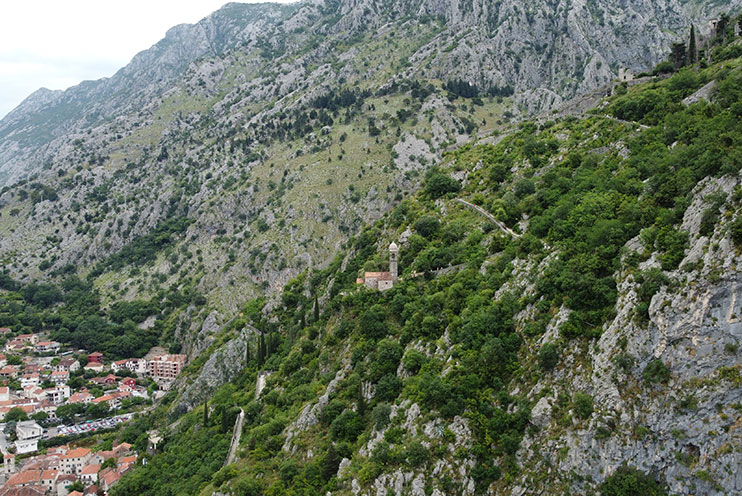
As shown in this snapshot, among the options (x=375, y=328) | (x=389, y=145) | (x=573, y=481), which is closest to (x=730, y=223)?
(x=573, y=481)

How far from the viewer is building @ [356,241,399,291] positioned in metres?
52.9

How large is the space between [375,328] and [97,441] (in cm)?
6059

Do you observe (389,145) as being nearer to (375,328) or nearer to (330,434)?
(375,328)

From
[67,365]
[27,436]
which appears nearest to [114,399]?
[27,436]

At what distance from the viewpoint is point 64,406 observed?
89.4 m

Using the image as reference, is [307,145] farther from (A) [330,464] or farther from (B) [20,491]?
(A) [330,464]

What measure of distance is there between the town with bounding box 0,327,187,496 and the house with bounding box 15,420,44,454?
5.0 inches

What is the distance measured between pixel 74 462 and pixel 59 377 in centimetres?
3703

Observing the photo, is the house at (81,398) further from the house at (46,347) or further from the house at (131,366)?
the house at (46,347)

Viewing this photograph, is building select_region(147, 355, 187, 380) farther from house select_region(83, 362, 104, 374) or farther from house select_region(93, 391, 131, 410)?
house select_region(83, 362, 104, 374)

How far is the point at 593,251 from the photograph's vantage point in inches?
1339

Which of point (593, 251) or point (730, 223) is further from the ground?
point (730, 223)

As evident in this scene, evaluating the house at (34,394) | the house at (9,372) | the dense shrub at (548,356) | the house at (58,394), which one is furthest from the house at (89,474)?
the dense shrub at (548,356)

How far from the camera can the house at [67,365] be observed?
104938mm
